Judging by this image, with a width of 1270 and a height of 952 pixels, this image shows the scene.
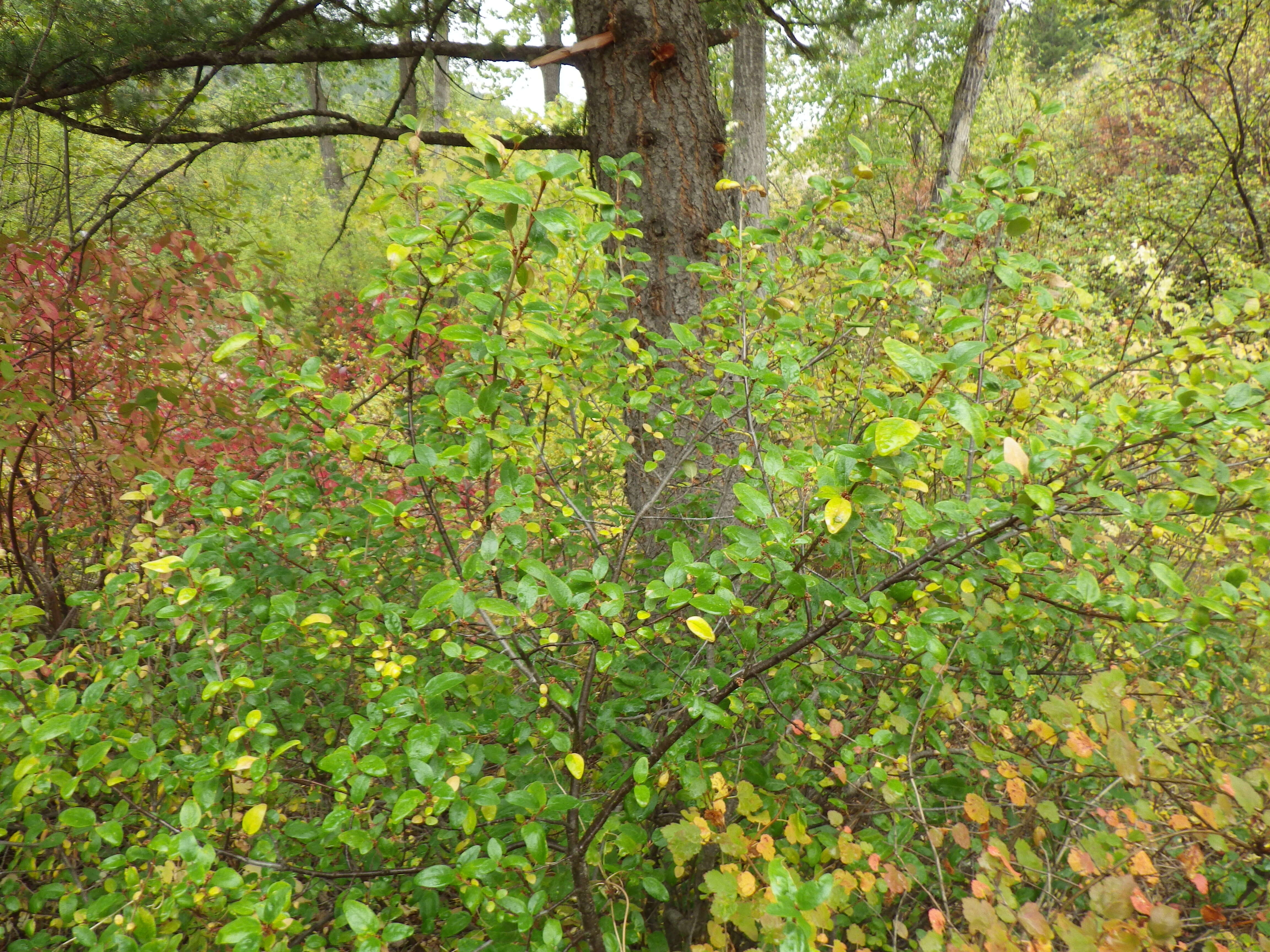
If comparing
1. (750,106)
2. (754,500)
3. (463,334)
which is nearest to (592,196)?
(463,334)

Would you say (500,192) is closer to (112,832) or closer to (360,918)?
(360,918)

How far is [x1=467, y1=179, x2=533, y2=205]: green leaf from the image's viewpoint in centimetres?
103

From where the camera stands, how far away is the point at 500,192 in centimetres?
104

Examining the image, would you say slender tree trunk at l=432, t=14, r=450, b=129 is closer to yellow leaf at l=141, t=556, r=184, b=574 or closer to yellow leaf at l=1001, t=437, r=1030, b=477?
yellow leaf at l=141, t=556, r=184, b=574

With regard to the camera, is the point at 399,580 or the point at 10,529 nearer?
the point at 399,580

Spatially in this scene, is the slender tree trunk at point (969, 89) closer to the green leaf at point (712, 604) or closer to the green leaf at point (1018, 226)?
the green leaf at point (1018, 226)

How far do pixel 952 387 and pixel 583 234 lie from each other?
3.28ft

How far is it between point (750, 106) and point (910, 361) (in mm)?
7231

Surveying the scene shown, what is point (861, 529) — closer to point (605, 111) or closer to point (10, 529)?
point (605, 111)

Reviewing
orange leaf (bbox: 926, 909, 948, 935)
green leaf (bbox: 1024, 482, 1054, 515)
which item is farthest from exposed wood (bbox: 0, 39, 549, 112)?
orange leaf (bbox: 926, 909, 948, 935)

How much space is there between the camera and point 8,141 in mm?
2572

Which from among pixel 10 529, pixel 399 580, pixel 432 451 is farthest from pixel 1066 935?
pixel 10 529

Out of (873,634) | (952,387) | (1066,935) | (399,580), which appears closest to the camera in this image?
(1066,935)

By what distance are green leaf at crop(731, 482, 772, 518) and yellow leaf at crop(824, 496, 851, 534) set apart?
0.50 ft
